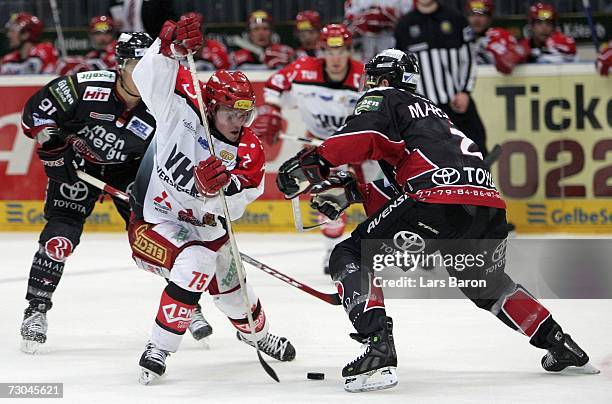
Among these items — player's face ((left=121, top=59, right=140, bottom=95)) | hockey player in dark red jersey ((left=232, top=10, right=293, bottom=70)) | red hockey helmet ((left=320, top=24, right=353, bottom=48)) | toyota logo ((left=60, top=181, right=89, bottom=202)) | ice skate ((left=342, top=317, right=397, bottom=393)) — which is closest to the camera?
ice skate ((left=342, top=317, right=397, bottom=393))

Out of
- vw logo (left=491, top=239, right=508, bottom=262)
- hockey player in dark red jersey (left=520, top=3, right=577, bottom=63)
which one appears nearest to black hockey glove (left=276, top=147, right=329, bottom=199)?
vw logo (left=491, top=239, right=508, bottom=262)

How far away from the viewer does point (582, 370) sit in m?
4.82

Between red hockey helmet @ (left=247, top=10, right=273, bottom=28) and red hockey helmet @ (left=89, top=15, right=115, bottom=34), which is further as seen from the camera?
red hockey helmet @ (left=89, top=15, right=115, bottom=34)

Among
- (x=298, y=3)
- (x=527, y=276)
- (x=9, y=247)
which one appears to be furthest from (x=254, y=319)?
(x=298, y=3)

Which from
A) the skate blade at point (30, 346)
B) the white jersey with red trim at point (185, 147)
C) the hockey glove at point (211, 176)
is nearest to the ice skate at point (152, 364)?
the white jersey with red trim at point (185, 147)

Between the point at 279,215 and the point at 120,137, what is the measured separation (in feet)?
12.6

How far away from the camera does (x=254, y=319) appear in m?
5.11

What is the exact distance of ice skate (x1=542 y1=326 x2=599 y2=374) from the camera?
476cm

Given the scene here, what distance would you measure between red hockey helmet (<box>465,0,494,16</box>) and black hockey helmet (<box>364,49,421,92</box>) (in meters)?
4.96

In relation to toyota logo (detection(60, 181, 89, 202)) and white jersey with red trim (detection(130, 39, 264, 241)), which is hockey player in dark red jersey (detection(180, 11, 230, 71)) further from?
white jersey with red trim (detection(130, 39, 264, 241))

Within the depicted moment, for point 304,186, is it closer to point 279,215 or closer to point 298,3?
point 279,215

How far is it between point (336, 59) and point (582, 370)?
127 inches

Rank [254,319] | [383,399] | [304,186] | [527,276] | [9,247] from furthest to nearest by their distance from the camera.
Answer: [9,247] < [527,276] < [254,319] < [304,186] < [383,399]

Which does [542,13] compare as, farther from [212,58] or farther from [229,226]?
[229,226]
